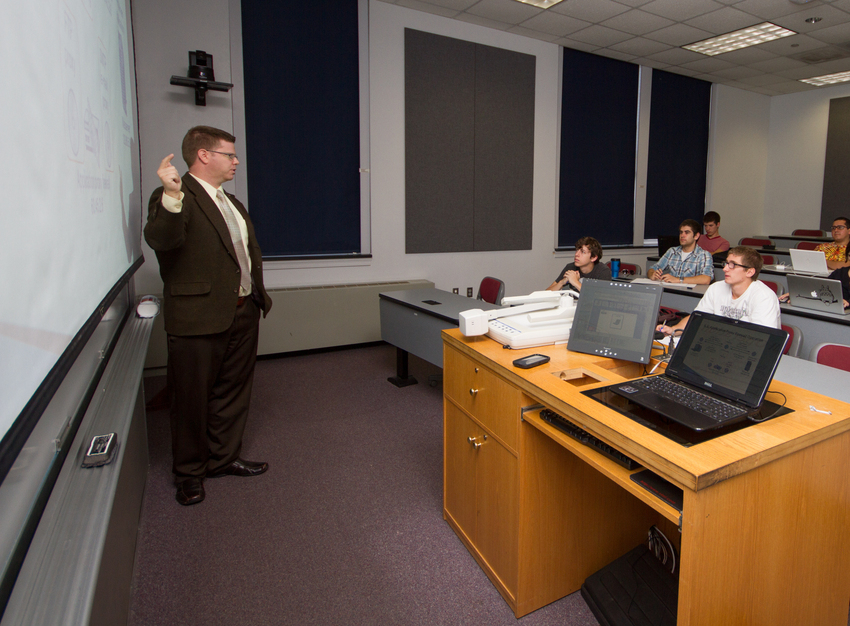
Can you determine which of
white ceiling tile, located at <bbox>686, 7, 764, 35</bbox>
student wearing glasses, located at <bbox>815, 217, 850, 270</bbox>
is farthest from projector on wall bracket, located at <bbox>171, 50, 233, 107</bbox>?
student wearing glasses, located at <bbox>815, 217, 850, 270</bbox>

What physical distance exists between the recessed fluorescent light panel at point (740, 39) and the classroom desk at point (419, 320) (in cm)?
464

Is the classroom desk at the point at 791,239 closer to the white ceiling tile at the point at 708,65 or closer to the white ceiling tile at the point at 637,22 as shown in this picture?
the white ceiling tile at the point at 708,65

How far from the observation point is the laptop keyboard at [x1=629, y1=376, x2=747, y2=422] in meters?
1.21

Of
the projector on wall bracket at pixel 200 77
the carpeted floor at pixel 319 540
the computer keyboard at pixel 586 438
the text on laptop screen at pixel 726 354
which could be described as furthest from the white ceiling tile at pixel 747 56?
the computer keyboard at pixel 586 438

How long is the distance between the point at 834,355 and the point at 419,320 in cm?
225

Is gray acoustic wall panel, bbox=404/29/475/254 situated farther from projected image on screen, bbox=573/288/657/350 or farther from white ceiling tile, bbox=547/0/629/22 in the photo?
projected image on screen, bbox=573/288/657/350

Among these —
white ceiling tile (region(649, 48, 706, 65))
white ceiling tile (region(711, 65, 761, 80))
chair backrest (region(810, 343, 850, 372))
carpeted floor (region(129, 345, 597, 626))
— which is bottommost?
carpeted floor (region(129, 345, 597, 626))

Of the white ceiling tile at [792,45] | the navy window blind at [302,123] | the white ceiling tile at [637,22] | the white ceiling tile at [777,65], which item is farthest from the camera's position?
the white ceiling tile at [777,65]

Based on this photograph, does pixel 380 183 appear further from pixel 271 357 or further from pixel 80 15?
pixel 80 15

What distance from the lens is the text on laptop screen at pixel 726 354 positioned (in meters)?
1.27

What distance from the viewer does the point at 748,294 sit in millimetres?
2627

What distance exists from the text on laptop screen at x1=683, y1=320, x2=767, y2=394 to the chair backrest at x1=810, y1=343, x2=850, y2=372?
4.07ft

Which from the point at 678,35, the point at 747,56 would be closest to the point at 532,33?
the point at 678,35

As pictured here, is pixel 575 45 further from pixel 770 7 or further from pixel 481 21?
pixel 770 7
